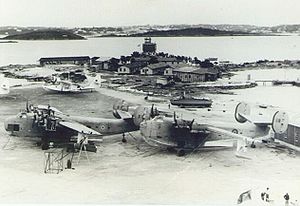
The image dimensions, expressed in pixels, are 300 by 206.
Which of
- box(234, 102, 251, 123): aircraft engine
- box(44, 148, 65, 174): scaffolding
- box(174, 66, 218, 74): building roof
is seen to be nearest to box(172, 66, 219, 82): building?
box(174, 66, 218, 74): building roof

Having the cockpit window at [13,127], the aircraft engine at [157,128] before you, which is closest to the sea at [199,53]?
the cockpit window at [13,127]

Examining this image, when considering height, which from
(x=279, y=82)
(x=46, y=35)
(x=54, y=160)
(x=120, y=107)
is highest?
(x=46, y=35)

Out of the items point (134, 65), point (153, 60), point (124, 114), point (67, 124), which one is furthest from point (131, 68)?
point (67, 124)

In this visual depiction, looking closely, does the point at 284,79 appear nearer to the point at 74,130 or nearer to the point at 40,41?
the point at 74,130

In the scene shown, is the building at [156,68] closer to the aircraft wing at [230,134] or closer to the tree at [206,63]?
the tree at [206,63]

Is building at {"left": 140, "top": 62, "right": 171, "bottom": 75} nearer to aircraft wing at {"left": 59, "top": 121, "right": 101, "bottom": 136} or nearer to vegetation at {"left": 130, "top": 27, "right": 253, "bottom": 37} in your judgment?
vegetation at {"left": 130, "top": 27, "right": 253, "bottom": 37}

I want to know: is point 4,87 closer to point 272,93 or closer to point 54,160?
point 54,160

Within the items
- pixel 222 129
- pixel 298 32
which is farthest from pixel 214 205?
pixel 298 32
